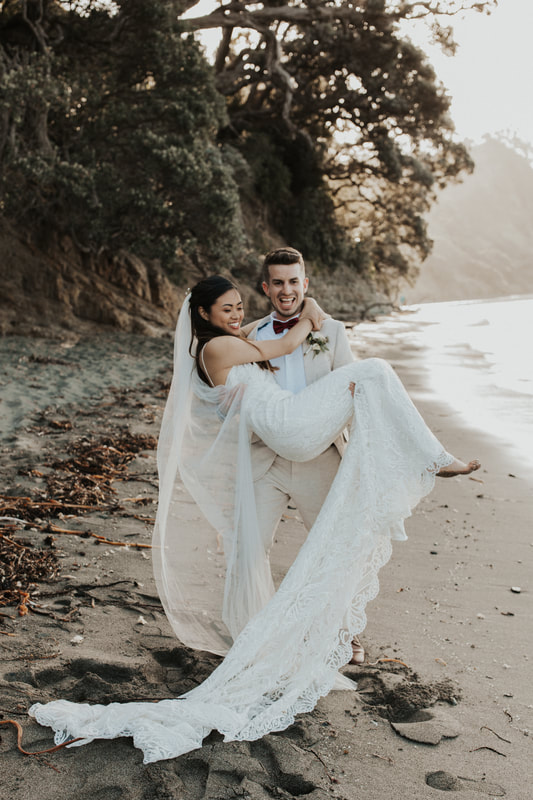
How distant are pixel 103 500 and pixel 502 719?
350 centimetres

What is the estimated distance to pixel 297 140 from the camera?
28.0 meters

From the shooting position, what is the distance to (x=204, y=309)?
3.65 m

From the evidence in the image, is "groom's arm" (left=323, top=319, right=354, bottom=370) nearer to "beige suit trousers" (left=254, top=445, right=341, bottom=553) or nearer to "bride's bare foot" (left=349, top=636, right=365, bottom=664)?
"beige suit trousers" (left=254, top=445, right=341, bottom=553)

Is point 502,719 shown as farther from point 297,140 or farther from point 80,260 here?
point 297,140

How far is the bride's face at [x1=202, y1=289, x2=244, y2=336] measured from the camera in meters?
3.60

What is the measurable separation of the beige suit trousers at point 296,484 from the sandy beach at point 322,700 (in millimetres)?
839


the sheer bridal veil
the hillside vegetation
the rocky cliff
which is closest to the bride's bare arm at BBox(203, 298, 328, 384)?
the sheer bridal veil

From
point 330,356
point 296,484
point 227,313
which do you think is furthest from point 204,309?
point 296,484

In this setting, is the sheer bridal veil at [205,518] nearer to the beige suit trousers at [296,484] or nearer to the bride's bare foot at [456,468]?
the beige suit trousers at [296,484]

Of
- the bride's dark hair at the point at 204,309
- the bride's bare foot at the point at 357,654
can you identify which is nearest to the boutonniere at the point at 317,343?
the bride's dark hair at the point at 204,309

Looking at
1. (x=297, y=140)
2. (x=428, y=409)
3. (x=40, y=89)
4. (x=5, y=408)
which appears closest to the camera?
(x=5, y=408)

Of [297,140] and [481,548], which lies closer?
[481,548]

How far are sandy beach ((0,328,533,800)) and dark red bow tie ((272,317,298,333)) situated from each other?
5.83 feet

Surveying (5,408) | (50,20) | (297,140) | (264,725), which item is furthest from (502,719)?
(297,140)
